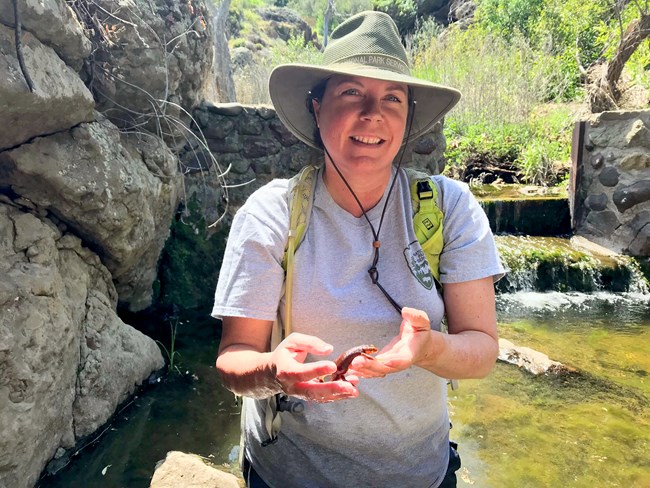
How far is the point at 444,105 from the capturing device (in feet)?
5.25

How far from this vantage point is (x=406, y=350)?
3.47ft

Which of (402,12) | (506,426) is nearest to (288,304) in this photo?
(506,426)

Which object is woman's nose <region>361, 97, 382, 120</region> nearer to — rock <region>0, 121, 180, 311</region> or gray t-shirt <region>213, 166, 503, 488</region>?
gray t-shirt <region>213, 166, 503, 488</region>

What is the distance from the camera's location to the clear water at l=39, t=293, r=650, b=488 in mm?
2568

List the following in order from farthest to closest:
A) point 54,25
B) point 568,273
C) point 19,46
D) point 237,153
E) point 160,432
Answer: point 568,273 → point 237,153 → point 160,432 → point 54,25 → point 19,46

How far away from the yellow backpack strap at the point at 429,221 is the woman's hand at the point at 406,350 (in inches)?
10.6

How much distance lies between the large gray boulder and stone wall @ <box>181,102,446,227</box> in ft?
5.01

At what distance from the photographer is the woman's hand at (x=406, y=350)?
102 cm

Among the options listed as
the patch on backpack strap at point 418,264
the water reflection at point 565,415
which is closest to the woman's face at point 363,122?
the patch on backpack strap at point 418,264

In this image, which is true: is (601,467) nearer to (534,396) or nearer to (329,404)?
(534,396)

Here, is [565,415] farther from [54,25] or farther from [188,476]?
[54,25]

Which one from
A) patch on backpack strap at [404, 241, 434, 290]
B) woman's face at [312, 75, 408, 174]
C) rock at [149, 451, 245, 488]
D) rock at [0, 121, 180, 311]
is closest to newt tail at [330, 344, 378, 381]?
patch on backpack strap at [404, 241, 434, 290]

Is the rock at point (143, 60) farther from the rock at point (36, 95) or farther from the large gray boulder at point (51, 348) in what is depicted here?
the large gray boulder at point (51, 348)

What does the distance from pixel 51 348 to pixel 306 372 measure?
1765 mm
